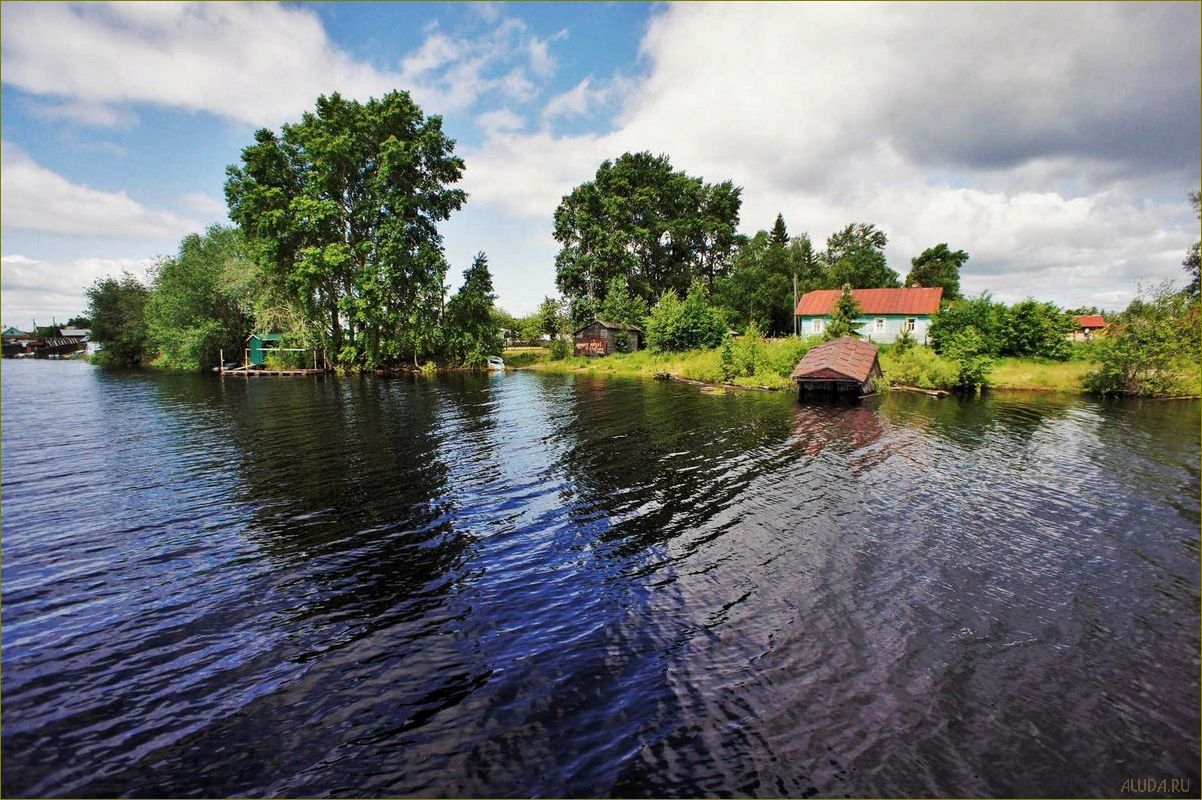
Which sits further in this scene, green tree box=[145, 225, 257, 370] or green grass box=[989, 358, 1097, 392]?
green tree box=[145, 225, 257, 370]

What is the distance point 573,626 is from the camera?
32.2 ft

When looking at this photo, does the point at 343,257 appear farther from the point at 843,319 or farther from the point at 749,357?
the point at 843,319

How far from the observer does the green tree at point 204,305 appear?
2692 inches

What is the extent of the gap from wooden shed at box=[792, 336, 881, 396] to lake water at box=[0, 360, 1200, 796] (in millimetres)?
16757

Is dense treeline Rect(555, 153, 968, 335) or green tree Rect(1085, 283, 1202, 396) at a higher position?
dense treeline Rect(555, 153, 968, 335)

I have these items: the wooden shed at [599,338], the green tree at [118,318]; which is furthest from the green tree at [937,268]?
the green tree at [118,318]

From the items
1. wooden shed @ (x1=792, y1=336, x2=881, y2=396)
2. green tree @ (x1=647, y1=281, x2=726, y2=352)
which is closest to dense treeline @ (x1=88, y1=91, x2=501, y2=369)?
green tree @ (x1=647, y1=281, x2=726, y2=352)

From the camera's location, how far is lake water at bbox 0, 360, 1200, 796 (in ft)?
22.2

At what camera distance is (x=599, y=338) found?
2958 inches

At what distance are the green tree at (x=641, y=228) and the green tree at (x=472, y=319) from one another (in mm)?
17208

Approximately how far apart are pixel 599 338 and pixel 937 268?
6359 cm

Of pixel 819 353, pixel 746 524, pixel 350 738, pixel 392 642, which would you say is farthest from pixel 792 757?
pixel 819 353

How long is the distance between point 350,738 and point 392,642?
223 cm

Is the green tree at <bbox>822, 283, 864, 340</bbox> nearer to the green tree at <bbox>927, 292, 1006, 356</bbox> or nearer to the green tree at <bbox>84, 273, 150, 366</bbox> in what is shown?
the green tree at <bbox>927, 292, 1006, 356</bbox>
